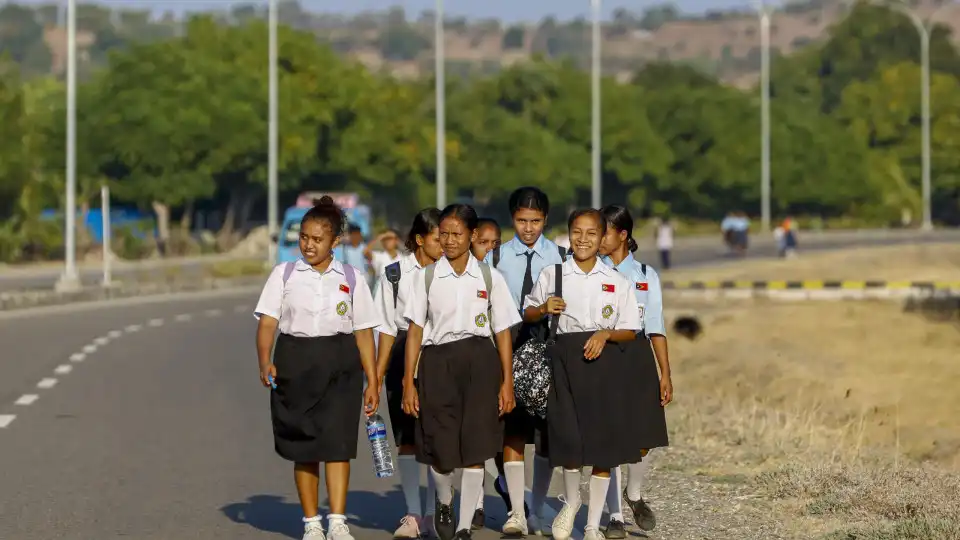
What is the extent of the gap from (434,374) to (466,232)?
26.3 inches

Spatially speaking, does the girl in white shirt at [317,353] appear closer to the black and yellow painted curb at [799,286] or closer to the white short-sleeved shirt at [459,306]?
the white short-sleeved shirt at [459,306]

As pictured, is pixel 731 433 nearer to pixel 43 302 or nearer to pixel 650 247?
pixel 43 302

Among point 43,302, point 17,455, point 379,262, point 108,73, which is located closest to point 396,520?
point 17,455

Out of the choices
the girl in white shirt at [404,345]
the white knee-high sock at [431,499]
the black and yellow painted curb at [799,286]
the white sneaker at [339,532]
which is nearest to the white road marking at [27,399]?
the white knee-high sock at [431,499]

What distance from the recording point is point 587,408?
9430mm

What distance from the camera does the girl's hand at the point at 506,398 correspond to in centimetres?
945

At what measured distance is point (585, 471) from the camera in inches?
501

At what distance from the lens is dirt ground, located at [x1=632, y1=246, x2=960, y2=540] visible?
10.1m

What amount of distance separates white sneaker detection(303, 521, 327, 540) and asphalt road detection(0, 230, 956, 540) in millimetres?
622

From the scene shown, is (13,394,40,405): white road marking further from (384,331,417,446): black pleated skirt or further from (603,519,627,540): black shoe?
(603,519,627,540): black shoe

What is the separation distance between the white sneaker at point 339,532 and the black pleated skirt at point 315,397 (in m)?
0.30

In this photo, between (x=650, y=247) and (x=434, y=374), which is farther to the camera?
(x=650, y=247)

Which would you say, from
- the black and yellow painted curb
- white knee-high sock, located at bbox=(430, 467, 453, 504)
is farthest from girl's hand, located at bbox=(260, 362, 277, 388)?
the black and yellow painted curb

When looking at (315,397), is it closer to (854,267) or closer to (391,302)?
(391,302)
